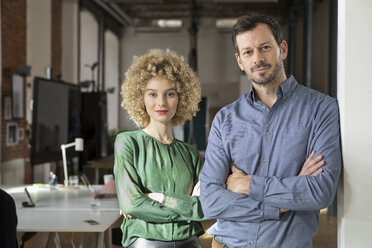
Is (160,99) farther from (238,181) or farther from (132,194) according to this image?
(238,181)

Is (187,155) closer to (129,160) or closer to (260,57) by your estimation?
(129,160)

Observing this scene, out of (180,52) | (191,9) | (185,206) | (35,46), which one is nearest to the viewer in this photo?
(185,206)

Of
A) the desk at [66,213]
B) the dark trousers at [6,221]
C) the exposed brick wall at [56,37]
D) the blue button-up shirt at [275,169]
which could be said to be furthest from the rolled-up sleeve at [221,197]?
the exposed brick wall at [56,37]

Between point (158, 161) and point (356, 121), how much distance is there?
0.89 metres

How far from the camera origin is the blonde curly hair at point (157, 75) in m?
2.18

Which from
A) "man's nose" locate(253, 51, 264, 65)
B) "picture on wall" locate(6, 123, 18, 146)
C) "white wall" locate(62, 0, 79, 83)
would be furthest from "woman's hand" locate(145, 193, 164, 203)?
"white wall" locate(62, 0, 79, 83)

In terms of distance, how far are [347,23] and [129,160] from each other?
1092 mm

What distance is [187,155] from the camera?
2160 millimetres

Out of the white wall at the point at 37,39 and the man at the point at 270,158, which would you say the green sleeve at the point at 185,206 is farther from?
the white wall at the point at 37,39

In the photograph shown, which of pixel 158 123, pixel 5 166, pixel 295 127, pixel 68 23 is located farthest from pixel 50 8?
pixel 295 127

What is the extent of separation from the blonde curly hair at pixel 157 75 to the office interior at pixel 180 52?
0.78 metres

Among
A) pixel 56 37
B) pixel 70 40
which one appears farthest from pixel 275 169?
pixel 70 40

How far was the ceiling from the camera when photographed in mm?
14115

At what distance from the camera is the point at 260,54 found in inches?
67.0
